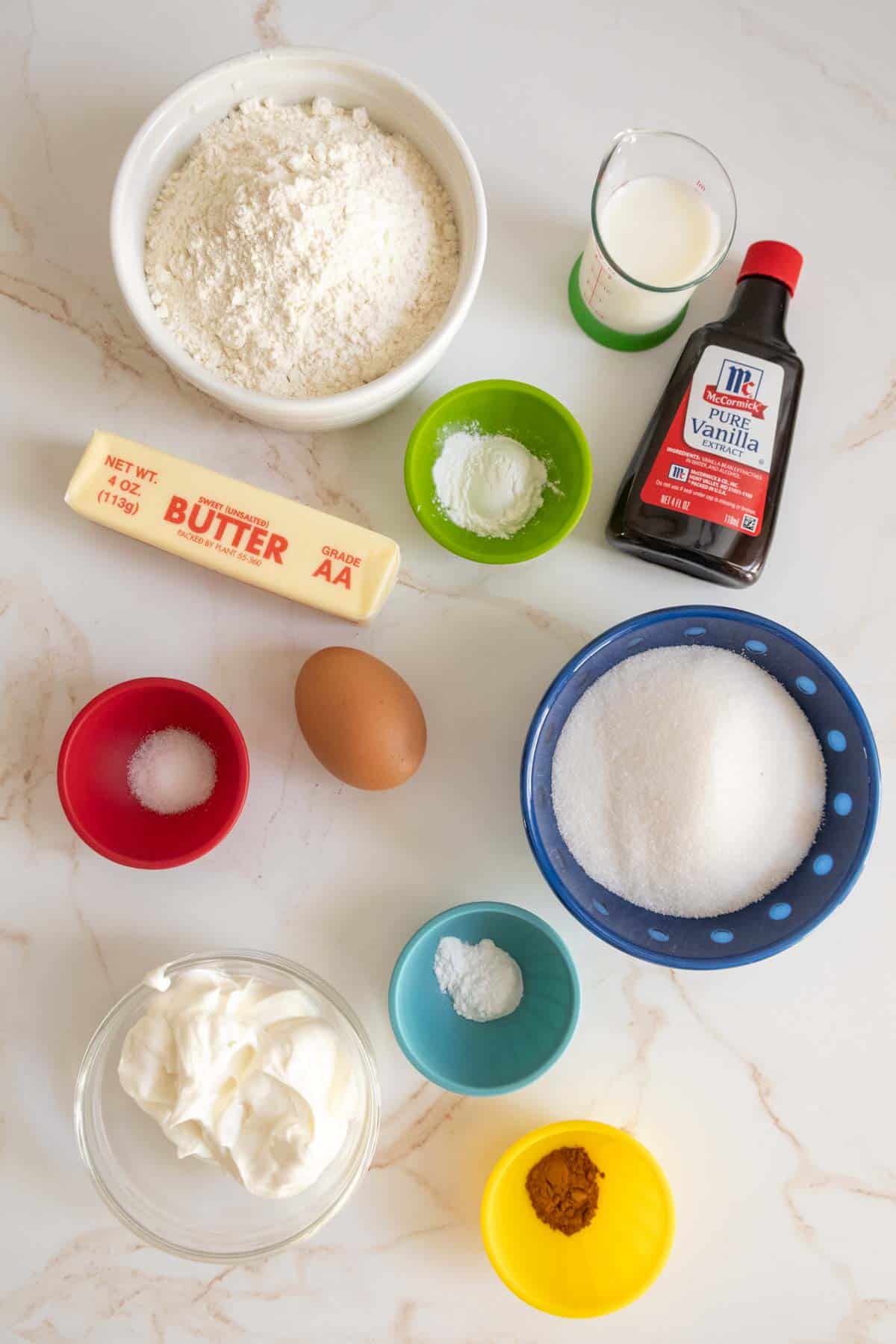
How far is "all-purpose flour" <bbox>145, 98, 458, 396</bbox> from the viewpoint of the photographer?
808 mm

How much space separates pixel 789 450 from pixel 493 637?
14.3 inches

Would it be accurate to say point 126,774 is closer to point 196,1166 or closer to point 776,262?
point 196,1166

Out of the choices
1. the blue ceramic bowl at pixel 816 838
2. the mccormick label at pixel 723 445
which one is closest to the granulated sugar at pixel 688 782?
the blue ceramic bowl at pixel 816 838

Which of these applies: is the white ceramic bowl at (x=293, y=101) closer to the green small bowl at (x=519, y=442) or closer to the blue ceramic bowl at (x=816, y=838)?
the green small bowl at (x=519, y=442)

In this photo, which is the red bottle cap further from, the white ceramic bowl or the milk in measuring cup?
the white ceramic bowl

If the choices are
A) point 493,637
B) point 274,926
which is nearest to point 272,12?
point 493,637

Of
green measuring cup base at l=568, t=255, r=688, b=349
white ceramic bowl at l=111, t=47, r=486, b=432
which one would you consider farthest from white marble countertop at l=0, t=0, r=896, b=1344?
white ceramic bowl at l=111, t=47, r=486, b=432

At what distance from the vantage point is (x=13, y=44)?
38.6 inches

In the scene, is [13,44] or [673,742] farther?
[13,44]

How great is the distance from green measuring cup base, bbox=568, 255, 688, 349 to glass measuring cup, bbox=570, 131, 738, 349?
0.04ft

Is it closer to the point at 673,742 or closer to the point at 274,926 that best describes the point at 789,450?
the point at 673,742

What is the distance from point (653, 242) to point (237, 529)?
493mm

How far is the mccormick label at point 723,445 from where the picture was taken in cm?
89

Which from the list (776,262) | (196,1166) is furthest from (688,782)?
(196,1166)
